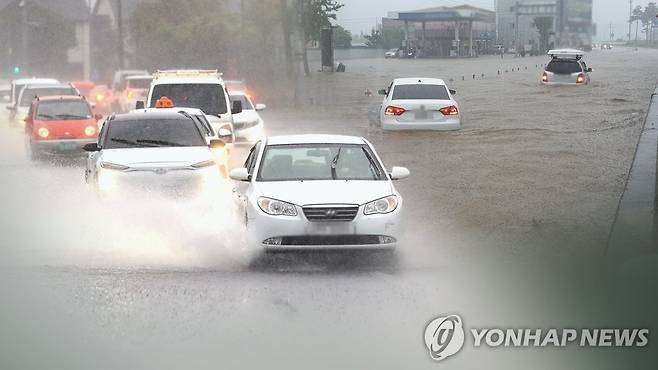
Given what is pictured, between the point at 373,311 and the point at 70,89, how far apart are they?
87.0 feet

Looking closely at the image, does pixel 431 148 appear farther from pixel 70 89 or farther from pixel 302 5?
pixel 302 5

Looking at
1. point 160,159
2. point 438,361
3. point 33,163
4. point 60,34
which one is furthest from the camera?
point 60,34

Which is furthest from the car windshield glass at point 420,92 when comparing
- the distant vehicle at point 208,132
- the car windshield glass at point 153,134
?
the car windshield glass at point 153,134

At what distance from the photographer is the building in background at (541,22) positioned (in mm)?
87000

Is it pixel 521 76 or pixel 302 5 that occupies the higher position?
pixel 302 5

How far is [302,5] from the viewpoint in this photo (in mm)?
73375

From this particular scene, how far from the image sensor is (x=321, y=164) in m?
12.7

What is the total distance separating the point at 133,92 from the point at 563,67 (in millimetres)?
21486

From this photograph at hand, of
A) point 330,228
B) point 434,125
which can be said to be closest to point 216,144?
point 330,228

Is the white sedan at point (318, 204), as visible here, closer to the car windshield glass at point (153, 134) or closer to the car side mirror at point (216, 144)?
the car side mirror at point (216, 144)

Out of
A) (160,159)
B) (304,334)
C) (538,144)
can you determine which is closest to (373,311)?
(304,334)

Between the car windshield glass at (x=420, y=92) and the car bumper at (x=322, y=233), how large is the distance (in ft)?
58.2

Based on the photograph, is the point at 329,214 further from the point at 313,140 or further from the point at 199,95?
the point at 199,95

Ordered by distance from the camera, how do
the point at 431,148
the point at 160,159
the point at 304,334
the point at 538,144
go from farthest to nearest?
the point at 538,144, the point at 431,148, the point at 160,159, the point at 304,334
